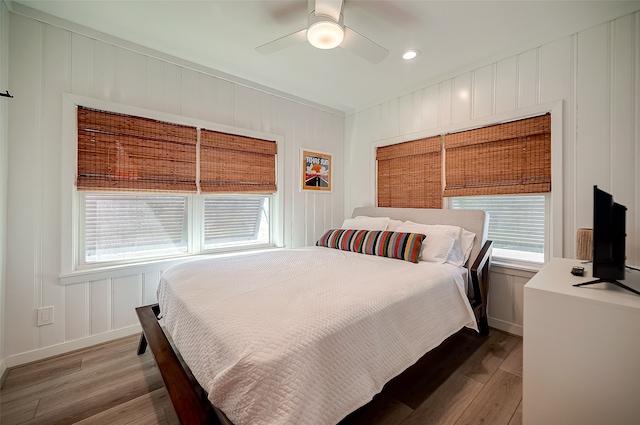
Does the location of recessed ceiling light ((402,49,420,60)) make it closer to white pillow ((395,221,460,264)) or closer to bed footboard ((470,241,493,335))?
white pillow ((395,221,460,264))

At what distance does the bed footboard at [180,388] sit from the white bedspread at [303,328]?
0.08 m

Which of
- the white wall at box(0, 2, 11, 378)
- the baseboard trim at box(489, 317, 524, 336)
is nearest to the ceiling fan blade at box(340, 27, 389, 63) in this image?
the white wall at box(0, 2, 11, 378)

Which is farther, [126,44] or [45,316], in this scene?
[126,44]

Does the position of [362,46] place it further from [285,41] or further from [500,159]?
[500,159]

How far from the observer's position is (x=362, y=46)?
6.30ft

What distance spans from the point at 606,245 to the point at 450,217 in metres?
1.39

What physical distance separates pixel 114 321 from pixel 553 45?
4.40 metres

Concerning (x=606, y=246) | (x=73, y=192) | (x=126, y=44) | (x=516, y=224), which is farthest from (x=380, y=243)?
(x=126, y=44)

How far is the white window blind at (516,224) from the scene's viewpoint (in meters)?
2.41

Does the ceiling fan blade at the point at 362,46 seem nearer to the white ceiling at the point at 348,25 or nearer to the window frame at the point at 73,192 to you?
the white ceiling at the point at 348,25

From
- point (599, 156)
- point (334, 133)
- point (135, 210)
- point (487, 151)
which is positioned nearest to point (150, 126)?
point (135, 210)

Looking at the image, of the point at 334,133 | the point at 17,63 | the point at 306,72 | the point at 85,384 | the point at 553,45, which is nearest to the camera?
the point at 85,384

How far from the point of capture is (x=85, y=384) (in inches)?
68.9

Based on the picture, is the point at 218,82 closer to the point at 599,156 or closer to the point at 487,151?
the point at 487,151
